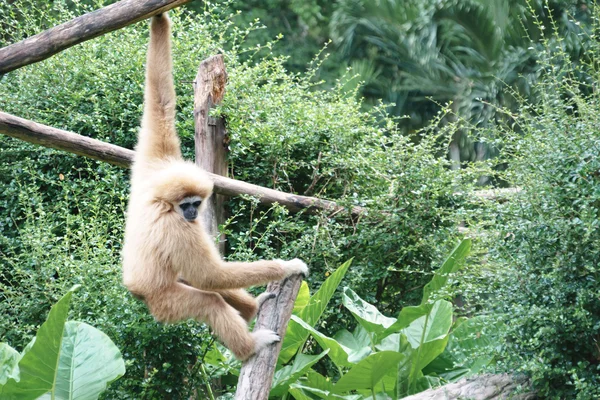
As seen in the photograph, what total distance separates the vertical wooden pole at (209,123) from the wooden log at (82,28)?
86.5 inches

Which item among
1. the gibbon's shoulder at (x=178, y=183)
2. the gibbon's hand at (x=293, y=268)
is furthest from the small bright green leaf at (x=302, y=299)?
the gibbon's shoulder at (x=178, y=183)

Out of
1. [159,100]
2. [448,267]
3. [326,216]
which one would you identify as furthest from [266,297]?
[326,216]

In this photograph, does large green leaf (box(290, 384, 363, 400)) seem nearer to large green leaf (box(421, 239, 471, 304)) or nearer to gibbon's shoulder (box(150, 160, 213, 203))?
large green leaf (box(421, 239, 471, 304))

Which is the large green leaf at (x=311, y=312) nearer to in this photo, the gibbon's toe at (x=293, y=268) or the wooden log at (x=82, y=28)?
the gibbon's toe at (x=293, y=268)

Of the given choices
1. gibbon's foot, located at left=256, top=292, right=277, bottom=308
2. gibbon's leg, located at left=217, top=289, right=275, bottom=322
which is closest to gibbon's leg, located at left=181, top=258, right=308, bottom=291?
gibbon's foot, located at left=256, top=292, right=277, bottom=308

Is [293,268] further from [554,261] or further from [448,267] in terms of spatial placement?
[554,261]

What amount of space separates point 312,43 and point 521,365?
14475mm

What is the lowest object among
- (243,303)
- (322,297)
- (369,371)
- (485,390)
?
(485,390)

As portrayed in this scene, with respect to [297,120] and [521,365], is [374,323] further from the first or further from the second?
[297,120]

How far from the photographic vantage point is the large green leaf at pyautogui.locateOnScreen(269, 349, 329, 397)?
5441mm

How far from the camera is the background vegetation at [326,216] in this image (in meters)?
4.52

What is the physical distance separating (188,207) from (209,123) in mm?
1917

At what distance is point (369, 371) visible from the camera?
503 centimetres

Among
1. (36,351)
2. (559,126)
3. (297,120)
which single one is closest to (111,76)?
(297,120)
